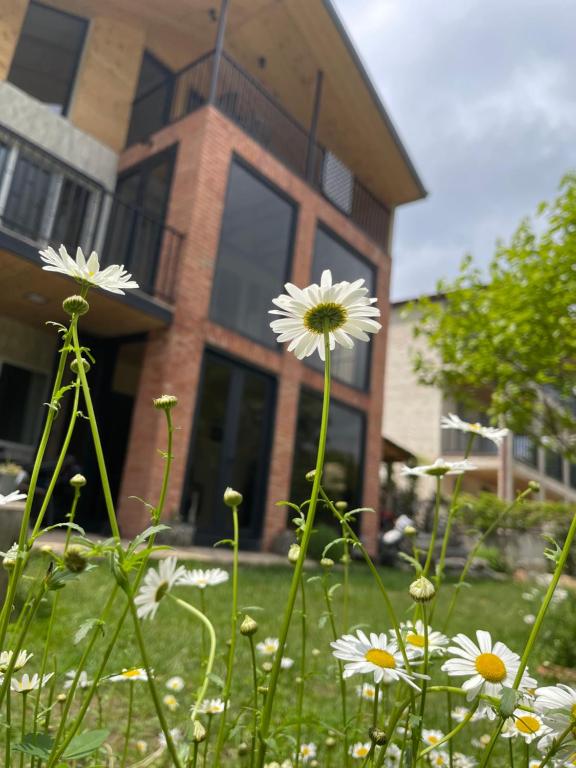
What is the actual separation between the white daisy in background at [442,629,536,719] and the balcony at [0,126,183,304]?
23.0ft

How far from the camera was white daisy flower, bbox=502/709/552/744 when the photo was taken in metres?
0.76

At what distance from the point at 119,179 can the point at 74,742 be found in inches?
370

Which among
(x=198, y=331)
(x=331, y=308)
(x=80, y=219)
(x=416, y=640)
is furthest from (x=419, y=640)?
(x=80, y=219)

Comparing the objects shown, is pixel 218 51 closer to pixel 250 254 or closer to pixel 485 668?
pixel 250 254

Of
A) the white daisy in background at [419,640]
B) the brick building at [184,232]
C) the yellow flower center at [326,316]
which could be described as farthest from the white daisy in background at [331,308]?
the brick building at [184,232]

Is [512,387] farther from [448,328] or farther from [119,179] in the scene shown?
[119,179]

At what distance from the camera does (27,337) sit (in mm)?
7723

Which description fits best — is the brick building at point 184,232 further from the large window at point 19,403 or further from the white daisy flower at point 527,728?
the white daisy flower at point 527,728

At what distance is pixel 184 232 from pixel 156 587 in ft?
24.3

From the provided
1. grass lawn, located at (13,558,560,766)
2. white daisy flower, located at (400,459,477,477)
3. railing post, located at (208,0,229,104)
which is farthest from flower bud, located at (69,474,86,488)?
railing post, located at (208,0,229,104)

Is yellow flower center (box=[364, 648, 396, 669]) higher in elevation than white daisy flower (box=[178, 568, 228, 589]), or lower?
lower

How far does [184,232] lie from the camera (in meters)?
7.59

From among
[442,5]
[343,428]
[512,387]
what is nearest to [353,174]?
[343,428]

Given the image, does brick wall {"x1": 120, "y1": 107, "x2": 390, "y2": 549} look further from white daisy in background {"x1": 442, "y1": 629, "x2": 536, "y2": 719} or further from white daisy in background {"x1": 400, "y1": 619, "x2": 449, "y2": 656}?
white daisy in background {"x1": 442, "y1": 629, "x2": 536, "y2": 719}
